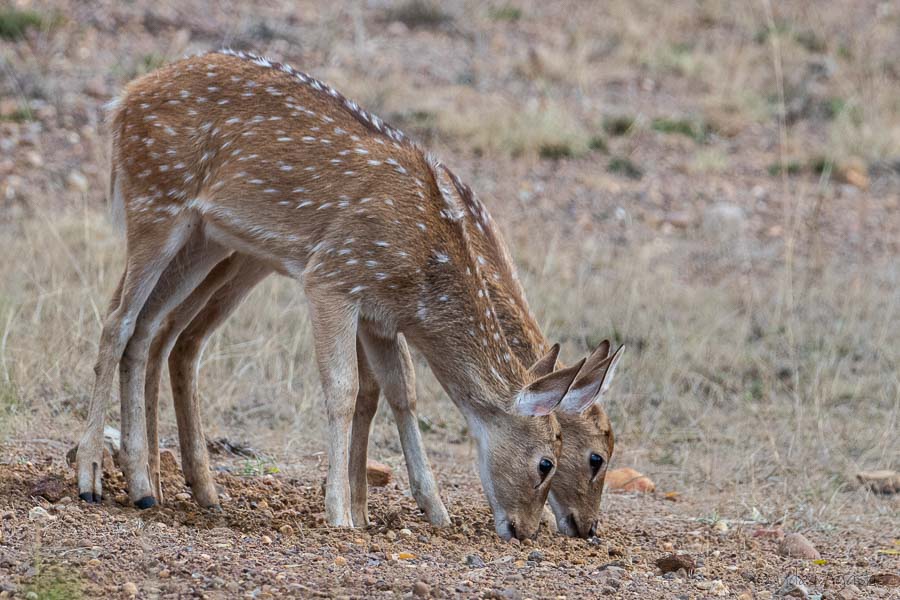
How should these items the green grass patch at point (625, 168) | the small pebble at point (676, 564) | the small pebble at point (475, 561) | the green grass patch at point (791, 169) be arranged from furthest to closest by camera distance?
the green grass patch at point (791, 169) → the green grass patch at point (625, 168) → the small pebble at point (676, 564) → the small pebble at point (475, 561)

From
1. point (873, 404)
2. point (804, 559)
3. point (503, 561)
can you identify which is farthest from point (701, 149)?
point (503, 561)

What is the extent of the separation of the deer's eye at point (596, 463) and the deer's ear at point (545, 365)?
0.53 meters

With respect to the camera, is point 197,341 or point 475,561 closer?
point 475,561

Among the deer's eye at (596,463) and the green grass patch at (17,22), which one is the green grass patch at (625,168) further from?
the deer's eye at (596,463)

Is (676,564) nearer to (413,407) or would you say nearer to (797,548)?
(797,548)

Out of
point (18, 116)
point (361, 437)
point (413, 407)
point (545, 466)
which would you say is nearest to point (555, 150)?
point (18, 116)

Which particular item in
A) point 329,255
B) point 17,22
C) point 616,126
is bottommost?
point 616,126

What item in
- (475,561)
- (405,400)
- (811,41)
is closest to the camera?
(475,561)

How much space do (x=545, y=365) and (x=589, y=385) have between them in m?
0.24

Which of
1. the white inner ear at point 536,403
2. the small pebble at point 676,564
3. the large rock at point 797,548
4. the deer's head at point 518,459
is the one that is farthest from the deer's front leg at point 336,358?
the large rock at point 797,548

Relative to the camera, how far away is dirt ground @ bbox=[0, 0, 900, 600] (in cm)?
571

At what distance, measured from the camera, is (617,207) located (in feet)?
45.8

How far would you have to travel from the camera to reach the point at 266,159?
6.49 meters

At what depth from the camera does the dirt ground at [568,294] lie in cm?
571
